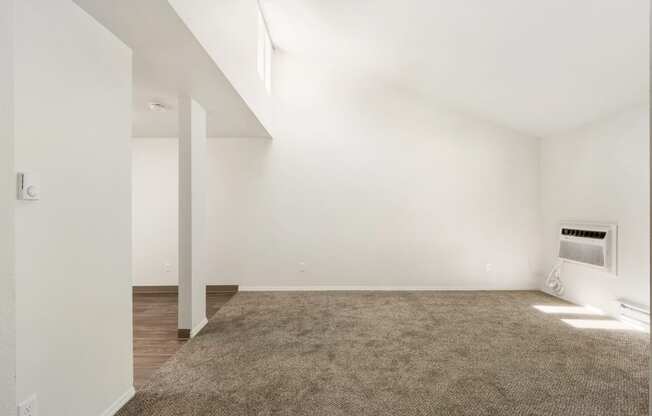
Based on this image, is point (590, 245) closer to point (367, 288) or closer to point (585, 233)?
point (585, 233)

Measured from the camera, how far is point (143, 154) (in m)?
5.05

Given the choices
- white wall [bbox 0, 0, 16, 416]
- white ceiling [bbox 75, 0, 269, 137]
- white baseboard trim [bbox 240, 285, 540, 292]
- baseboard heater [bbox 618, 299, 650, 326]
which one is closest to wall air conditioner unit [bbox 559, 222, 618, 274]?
baseboard heater [bbox 618, 299, 650, 326]

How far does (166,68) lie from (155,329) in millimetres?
2538

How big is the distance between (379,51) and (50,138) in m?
3.65

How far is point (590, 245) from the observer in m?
4.11

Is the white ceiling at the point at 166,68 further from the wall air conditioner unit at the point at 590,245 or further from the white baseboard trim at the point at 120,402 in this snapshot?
the wall air conditioner unit at the point at 590,245

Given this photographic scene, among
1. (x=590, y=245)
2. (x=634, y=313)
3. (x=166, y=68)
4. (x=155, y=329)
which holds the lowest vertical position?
(x=155, y=329)

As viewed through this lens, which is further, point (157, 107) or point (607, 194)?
point (607, 194)

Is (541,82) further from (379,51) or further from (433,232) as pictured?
(433,232)

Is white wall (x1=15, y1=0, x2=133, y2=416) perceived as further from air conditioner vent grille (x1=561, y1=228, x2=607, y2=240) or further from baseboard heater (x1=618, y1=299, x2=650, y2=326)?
air conditioner vent grille (x1=561, y1=228, x2=607, y2=240)

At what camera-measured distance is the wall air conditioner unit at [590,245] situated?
3.85 meters

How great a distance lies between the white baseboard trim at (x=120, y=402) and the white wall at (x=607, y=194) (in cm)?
469

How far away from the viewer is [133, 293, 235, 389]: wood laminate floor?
269 centimetres

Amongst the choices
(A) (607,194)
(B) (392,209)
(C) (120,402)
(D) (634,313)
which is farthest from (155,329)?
(A) (607,194)
